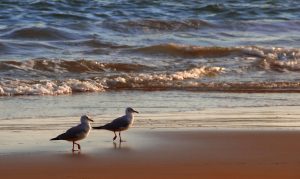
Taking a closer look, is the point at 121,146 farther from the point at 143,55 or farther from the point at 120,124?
the point at 143,55

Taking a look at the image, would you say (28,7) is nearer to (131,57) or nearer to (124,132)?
(131,57)

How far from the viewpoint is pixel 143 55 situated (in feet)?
54.2

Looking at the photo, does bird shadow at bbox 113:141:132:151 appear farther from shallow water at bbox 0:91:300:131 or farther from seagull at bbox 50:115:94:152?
shallow water at bbox 0:91:300:131

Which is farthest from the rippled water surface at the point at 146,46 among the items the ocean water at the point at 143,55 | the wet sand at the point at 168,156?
the wet sand at the point at 168,156

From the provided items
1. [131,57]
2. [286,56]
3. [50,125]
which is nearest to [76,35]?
[131,57]

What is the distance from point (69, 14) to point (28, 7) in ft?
4.97

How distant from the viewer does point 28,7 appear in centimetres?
2353

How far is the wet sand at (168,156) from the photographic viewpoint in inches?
269

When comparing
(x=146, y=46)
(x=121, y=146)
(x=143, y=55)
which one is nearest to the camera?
(x=121, y=146)

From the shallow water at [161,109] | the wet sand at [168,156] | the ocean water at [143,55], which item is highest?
the ocean water at [143,55]

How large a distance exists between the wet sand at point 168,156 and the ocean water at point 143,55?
1889mm

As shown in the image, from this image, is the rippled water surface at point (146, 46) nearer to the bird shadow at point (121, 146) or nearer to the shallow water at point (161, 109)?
the shallow water at point (161, 109)

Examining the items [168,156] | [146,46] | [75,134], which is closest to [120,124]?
[75,134]

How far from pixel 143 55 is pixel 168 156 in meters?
9.10
